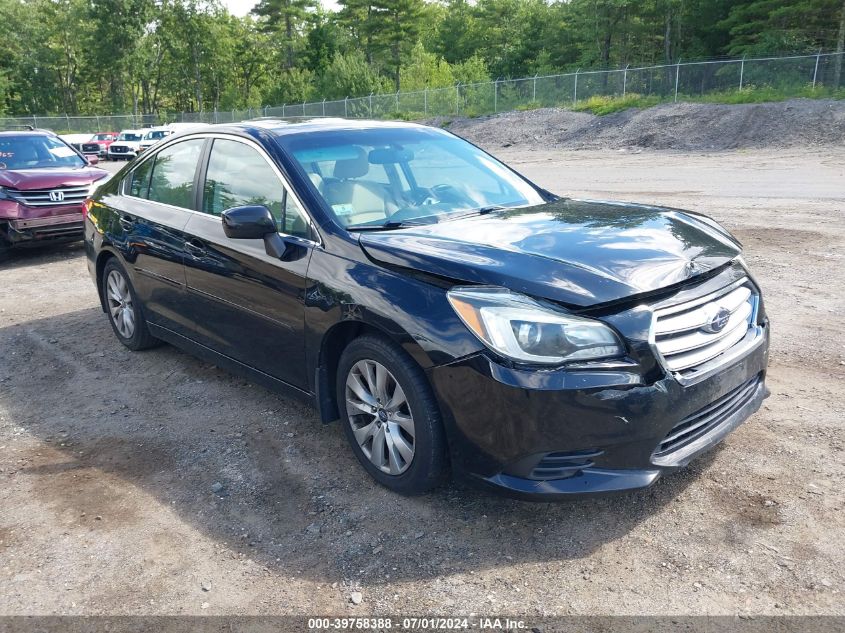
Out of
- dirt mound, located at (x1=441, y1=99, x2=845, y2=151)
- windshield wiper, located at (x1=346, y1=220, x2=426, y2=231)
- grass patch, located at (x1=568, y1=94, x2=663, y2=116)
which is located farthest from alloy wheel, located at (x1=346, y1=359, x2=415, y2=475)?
grass patch, located at (x1=568, y1=94, x2=663, y2=116)

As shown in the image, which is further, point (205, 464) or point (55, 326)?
point (55, 326)

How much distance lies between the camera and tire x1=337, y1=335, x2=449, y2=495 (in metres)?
3.18

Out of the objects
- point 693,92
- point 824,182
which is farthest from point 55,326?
point 693,92

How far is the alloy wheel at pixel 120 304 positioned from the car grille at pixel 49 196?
4.27 m

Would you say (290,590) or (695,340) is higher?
(695,340)

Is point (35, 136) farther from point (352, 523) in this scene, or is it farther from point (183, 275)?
point (352, 523)

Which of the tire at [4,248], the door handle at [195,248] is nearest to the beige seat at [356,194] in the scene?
the door handle at [195,248]

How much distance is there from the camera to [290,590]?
114 inches

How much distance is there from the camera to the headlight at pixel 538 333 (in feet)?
9.41

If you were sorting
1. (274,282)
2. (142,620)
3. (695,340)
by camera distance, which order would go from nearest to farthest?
(142,620) < (695,340) < (274,282)

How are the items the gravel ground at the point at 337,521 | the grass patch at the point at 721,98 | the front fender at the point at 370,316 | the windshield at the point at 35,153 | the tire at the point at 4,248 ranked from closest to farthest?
1. the gravel ground at the point at 337,521
2. the front fender at the point at 370,316
3. the tire at the point at 4,248
4. the windshield at the point at 35,153
5. the grass patch at the point at 721,98

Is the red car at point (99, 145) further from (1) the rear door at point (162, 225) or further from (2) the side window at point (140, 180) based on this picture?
(1) the rear door at point (162, 225)

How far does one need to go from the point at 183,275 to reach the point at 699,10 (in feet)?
167

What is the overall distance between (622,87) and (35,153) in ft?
91.8
